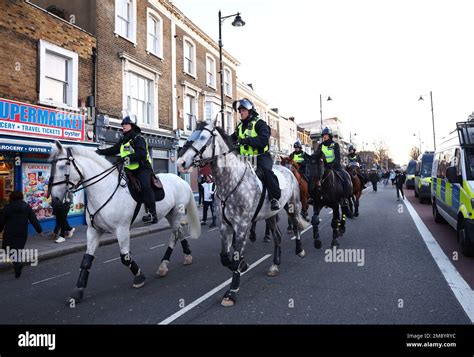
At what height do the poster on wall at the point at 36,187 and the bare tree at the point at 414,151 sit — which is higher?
the bare tree at the point at 414,151

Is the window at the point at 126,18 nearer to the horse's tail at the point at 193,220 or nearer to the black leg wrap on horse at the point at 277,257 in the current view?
the horse's tail at the point at 193,220

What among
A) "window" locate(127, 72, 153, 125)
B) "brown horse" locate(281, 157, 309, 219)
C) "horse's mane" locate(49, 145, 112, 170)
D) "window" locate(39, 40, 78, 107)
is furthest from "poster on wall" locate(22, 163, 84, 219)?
"brown horse" locate(281, 157, 309, 219)

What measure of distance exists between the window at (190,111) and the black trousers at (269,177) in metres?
16.2

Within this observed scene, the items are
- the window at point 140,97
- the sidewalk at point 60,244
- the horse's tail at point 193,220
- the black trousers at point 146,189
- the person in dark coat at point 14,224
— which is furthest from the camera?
the window at point 140,97

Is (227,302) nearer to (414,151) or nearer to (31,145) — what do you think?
(31,145)

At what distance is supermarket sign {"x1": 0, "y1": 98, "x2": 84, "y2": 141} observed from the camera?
32.9ft

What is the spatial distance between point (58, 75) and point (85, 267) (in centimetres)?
1049

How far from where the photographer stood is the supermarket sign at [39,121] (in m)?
10.0

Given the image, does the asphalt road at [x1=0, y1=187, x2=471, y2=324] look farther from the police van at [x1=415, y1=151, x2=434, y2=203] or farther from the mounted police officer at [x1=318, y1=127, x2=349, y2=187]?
the police van at [x1=415, y1=151, x2=434, y2=203]

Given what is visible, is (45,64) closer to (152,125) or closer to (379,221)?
(152,125)

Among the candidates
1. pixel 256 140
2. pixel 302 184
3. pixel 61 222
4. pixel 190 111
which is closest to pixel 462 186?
pixel 302 184

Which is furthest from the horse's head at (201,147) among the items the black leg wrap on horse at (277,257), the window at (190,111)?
the window at (190,111)
